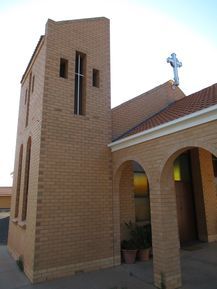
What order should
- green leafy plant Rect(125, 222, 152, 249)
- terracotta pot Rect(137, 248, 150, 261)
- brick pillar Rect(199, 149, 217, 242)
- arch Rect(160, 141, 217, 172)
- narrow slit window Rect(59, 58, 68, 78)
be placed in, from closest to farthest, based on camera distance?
arch Rect(160, 141, 217, 172) → terracotta pot Rect(137, 248, 150, 261) → green leafy plant Rect(125, 222, 152, 249) → narrow slit window Rect(59, 58, 68, 78) → brick pillar Rect(199, 149, 217, 242)

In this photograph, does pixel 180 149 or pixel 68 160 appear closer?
pixel 180 149

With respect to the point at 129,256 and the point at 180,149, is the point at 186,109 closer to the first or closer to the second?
the point at 180,149

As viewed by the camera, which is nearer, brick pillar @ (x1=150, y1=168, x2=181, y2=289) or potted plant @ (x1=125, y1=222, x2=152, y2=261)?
brick pillar @ (x1=150, y1=168, x2=181, y2=289)

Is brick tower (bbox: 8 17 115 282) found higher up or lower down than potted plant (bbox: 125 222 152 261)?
higher up

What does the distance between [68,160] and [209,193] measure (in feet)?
Result: 19.9

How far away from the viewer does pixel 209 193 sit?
9.06 metres

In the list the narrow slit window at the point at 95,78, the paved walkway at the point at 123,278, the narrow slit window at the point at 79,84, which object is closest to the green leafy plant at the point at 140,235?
the paved walkway at the point at 123,278

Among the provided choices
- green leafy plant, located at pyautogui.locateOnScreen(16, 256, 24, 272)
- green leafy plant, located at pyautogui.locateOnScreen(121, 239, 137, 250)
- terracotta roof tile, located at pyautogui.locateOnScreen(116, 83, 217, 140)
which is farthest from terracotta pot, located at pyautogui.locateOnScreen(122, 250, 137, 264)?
terracotta roof tile, located at pyautogui.locateOnScreen(116, 83, 217, 140)

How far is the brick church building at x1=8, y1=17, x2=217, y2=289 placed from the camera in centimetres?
485

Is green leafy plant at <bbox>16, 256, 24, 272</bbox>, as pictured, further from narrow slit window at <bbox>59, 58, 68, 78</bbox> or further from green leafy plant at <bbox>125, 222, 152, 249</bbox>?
narrow slit window at <bbox>59, 58, 68, 78</bbox>

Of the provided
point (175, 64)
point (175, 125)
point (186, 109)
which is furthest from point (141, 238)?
point (175, 64)

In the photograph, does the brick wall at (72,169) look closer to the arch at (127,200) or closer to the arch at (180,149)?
→ the arch at (127,200)

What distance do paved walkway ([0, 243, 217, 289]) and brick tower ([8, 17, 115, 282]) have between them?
26cm

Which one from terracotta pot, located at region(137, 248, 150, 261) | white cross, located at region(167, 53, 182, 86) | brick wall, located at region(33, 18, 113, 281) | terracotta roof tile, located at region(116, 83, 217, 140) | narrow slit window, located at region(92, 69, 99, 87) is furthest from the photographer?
white cross, located at region(167, 53, 182, 86)
